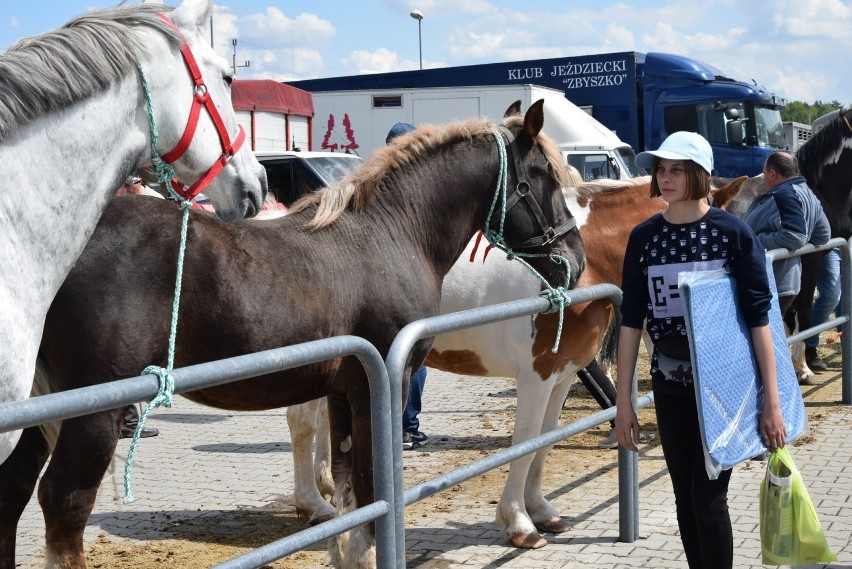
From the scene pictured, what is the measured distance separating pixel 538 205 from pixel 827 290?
227 inches

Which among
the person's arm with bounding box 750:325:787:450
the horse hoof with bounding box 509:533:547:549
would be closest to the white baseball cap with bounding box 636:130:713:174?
the person's arm with bounding box 750:325:787:450

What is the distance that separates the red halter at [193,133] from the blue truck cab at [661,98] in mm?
16471

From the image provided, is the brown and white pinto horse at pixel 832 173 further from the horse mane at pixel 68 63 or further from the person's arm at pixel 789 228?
the horse mane at pixel 68 63

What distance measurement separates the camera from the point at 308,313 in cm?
361

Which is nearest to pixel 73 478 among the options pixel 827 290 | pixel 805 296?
pixel 805 296

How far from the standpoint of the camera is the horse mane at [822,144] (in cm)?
919

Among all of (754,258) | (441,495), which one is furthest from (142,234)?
(441,495)

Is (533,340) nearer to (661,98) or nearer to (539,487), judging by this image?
(539,487)

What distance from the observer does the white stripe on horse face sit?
218 inches

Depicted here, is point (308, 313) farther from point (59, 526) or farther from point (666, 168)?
point (666, 168)

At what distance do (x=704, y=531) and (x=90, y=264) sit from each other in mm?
2265

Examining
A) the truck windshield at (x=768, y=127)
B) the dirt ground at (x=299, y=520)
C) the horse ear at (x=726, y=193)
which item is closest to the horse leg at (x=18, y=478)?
the dirt ground at (x=299, y=520)

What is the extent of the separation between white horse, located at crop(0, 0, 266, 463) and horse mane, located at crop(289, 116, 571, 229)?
0.96 m

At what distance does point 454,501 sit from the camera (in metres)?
5.59
